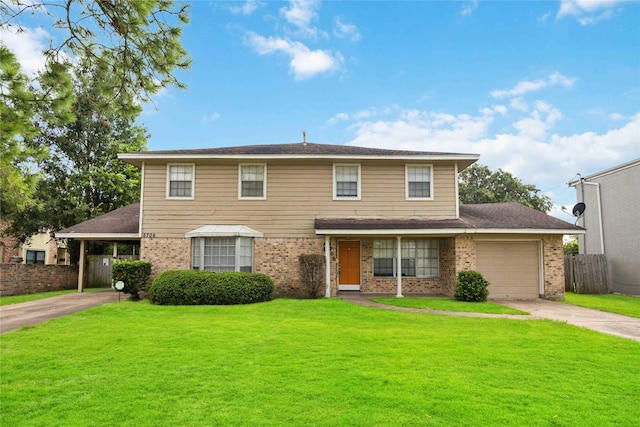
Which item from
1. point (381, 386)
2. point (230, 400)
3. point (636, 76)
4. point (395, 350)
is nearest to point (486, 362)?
point (395, 350)

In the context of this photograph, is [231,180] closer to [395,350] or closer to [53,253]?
[395,350]

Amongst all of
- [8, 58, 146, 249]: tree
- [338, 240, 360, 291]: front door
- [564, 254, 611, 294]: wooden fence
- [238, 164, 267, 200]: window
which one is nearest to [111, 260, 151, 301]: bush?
[238, 164, 267, 200]: window

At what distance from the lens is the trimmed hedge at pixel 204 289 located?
1246 centimetres

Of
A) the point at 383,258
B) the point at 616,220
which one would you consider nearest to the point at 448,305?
the point at 383,258

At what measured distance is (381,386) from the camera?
15.8 ft

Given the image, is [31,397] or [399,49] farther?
[399,49]

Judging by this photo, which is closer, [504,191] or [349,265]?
[349,265]

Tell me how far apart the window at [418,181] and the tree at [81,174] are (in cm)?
1485

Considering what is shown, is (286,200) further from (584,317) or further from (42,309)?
(584,317)

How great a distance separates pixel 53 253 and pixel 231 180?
2229cm

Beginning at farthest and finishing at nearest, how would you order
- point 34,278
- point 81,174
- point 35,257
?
point 35,257
point 81,174
point 34,278

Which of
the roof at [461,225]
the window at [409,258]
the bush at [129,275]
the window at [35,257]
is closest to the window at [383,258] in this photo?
the window at [409,258]

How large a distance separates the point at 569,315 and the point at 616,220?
10.7 m

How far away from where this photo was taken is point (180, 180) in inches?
601
